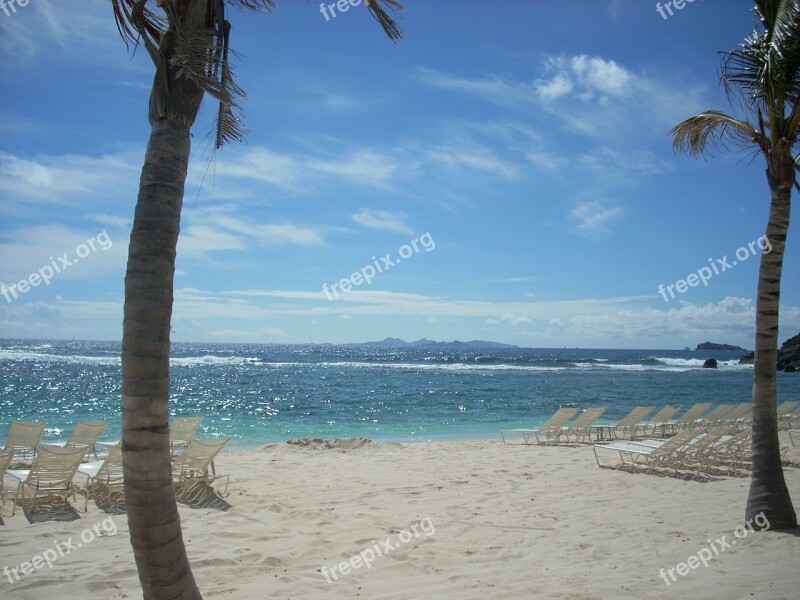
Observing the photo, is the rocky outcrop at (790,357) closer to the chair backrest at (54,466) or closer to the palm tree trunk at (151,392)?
the chair backrest at (54,466)

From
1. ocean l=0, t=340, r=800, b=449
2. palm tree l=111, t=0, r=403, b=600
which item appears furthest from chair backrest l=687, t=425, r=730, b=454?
palm tree l=111, t=0, r=403, b=600

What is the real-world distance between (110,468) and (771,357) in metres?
7.98

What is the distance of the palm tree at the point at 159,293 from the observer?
9.00 feet

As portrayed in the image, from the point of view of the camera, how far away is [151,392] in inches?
108

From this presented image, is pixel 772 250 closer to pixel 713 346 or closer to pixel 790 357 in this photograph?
pixel 790 357

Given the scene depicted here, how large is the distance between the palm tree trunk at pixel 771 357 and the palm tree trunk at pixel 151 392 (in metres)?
5.84

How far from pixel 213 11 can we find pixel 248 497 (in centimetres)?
646

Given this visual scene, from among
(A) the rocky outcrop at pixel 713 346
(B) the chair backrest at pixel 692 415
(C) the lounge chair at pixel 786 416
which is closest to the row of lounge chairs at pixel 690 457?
(B) the chair backrest at pixel 692 415

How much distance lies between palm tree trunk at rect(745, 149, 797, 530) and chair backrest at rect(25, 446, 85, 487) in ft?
25.7

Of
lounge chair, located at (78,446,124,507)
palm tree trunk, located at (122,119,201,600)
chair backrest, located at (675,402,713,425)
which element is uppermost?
palm tree trunk, located at (122,119,201,600)

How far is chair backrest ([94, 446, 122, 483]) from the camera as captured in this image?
766 centimetres

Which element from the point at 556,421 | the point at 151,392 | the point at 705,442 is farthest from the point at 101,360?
the point at 151,392

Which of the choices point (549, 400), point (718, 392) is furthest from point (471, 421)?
point (718, 392)

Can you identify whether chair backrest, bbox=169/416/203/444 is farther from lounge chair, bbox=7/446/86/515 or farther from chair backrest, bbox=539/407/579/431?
chair backrest, bbox=539/407/579/431
